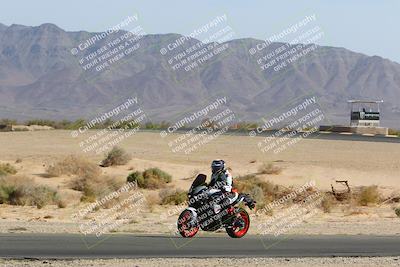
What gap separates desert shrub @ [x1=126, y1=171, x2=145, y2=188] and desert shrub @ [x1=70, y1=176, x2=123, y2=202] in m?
0.66

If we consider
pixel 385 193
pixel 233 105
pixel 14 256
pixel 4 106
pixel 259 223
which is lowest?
pixel 233 105

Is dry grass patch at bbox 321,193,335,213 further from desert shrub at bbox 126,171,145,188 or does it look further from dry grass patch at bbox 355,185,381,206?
desert shrub at bbox 126,171,145,188

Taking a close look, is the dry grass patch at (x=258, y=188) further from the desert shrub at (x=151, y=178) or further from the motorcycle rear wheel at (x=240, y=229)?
the motorcycle rear wheel at (x=240, y=229)

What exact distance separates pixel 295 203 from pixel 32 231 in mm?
12984

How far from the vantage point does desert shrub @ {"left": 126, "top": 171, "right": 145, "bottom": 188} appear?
35.7 metres

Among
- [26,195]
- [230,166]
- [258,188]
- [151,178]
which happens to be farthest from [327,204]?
[230,166]

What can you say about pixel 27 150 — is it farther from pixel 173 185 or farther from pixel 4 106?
pixel 4 106

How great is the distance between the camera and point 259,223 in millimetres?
23078

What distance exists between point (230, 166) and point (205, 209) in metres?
26.6

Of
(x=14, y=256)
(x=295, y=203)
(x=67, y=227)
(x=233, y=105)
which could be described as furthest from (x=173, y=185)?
(x=233, y=105)

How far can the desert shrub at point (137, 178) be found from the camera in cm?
3572

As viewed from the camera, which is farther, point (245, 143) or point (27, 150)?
point (245, 143)

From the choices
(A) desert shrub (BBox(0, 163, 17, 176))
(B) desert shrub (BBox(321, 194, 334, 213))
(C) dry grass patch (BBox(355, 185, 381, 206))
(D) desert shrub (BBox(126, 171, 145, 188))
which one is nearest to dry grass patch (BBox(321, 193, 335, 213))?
(B) desert shrub (BBox(321, 194, 334, 213))

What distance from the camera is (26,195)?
1118 inches
